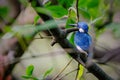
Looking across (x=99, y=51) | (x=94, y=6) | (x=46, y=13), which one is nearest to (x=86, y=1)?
(x=94, y=6)

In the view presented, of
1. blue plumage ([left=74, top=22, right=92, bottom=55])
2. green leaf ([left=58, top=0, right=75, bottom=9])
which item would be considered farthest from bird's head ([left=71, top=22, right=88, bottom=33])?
green leaf ([left=58, top=0, right=75, bottom=9])

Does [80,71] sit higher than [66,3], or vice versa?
[66,3]

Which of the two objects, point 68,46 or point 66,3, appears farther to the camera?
point 66,3

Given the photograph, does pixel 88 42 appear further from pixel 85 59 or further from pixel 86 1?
pixel 86 1

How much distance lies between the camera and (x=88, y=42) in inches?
31.9

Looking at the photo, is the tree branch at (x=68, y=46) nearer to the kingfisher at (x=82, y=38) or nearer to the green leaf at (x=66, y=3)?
the kingfisher at (x=82, y=38)

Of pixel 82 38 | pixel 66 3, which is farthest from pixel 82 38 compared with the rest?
pixel 66 3

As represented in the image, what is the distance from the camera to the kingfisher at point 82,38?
79cm

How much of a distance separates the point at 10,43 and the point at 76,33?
100cm

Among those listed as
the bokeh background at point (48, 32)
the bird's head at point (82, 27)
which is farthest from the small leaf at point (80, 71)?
the bird's head at point (82, 27)

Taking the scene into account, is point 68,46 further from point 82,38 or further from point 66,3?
point 66,3

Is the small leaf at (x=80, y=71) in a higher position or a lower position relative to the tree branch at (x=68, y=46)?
lower

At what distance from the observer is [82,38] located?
800 millimetres

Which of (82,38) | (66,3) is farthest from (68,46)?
(66,3)
